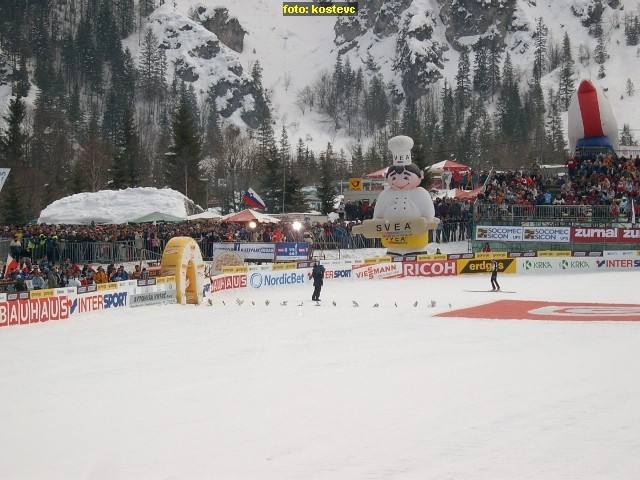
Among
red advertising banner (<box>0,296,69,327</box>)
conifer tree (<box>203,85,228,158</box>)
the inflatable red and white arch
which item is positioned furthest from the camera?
conifer tree (<box>203,85,228,158</box>)

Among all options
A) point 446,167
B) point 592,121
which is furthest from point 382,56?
point 592,121

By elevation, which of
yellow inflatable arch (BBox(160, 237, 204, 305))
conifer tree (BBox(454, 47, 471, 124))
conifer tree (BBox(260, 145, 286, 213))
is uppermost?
conifer tree (BBox(454, 47, 471, 124))

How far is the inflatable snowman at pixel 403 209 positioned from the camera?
1411 inches

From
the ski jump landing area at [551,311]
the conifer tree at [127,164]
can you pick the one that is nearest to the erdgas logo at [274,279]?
the ski jump landing area at [551,311]

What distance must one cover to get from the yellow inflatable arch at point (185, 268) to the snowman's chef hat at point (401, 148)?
11.1 metres

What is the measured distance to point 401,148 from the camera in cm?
3597

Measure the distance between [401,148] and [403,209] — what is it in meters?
2.52

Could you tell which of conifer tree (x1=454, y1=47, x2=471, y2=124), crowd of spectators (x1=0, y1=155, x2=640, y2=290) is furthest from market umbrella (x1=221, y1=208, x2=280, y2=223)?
conifer tree (x1=454, y1=47, x2=471, y2=124)

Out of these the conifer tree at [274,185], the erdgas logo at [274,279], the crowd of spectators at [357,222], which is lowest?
the erdgas logo at [274,279]

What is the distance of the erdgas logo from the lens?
109ft

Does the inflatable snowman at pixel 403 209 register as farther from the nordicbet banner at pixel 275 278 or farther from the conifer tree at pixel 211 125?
the conifer tree at pixel 211 125

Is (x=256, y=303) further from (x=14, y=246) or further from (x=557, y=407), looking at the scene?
(x=557, y=407)

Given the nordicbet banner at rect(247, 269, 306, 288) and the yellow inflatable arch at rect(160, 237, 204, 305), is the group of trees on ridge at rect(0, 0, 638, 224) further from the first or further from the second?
the yellow inflatable arch at rect(160, 237, 204, 305)

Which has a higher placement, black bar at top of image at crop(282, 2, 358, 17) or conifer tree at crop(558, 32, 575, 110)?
conifer tree at crop(558, 32, 575, 110)
